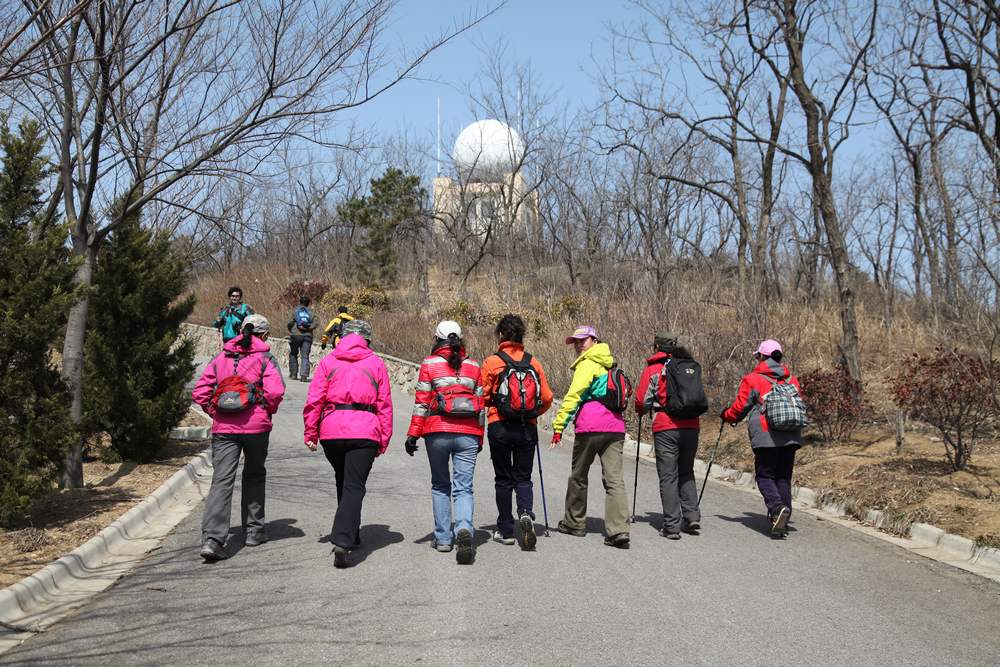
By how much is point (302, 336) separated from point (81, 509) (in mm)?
13538

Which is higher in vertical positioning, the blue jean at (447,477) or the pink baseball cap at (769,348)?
the pink baseball cap at (769,348)

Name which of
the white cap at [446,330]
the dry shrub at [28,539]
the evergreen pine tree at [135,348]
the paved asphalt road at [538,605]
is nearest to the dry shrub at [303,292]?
the evergreen pine tree at [135,348]

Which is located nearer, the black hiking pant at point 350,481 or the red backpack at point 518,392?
the black hiking pant at point 350,481

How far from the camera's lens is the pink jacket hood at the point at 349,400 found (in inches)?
306

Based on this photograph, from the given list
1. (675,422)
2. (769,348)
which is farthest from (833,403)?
(675,422)

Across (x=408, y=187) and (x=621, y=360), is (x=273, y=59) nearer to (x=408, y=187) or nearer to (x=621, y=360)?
(x=621, y=360)

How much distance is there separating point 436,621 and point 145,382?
816 centimetres

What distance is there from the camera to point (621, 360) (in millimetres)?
18531

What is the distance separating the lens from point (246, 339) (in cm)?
821

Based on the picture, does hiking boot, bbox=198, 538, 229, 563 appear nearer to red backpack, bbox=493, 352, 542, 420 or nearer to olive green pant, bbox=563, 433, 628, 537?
red backpack, bbox=493, 352, 542, 420

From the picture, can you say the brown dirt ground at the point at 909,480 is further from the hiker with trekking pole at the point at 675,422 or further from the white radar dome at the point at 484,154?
the white radar dome at the point at 484,154

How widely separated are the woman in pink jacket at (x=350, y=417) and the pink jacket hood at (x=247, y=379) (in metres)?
0.46

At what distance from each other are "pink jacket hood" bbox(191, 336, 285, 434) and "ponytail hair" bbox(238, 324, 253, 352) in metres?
0.02

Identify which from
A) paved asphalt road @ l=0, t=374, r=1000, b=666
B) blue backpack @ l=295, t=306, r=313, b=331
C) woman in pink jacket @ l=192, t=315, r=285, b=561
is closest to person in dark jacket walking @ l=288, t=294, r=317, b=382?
blue backpack @ l=295, t=306, r=313, b=331
